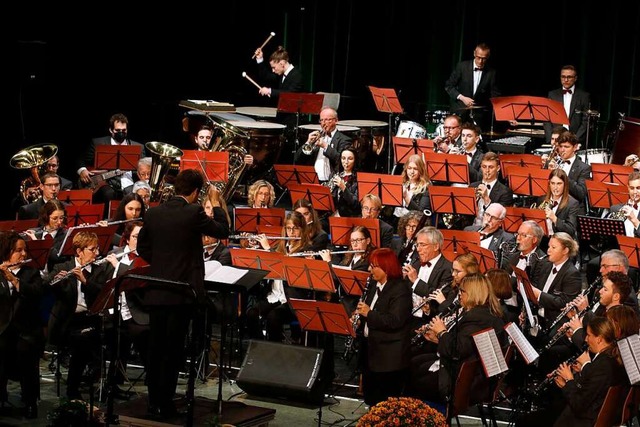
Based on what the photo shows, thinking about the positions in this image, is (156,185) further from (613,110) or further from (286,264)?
(613,110)

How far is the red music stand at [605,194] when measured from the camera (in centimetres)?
1030

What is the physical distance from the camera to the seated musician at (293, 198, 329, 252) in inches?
390

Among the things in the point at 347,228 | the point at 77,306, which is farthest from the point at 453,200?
the point at 77,306

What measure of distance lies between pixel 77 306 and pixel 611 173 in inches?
206

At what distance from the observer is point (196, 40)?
1451 centimetres

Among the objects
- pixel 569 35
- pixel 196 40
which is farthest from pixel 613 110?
pixel 196 40

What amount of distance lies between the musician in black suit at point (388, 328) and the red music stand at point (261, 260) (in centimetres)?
99

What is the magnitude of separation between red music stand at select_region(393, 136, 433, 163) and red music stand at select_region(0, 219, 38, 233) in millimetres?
3842

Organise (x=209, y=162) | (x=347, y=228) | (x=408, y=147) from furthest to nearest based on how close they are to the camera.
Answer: (x=408, y=147)
(x=209, y=162)
(x=347, y=228)

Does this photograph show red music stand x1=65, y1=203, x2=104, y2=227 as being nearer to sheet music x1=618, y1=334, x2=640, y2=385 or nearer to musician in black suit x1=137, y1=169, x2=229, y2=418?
musician in black suit x1=137, y1=169, x2=229, y2=418

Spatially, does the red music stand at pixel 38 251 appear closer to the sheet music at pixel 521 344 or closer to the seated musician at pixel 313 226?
the seated musician at pixel 313 226

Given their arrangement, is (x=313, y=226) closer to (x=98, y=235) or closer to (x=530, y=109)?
(x=98, y=235)

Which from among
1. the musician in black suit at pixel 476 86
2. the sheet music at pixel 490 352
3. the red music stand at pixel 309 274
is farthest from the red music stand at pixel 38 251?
the musician in black suit at pixel 476 86

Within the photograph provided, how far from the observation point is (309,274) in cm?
859
